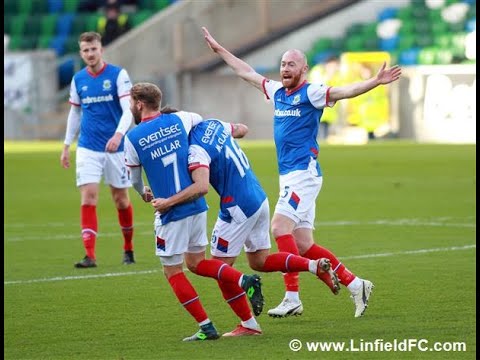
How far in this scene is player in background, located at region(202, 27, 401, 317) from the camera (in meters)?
9.52

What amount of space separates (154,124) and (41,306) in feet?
7.27

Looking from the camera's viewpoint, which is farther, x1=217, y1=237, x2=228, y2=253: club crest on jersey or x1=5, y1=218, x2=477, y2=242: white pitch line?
x1=5, y1=218, x2=477, y2=242: white pitch line

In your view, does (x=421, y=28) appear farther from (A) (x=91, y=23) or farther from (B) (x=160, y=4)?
(A) (x=91, y=23)

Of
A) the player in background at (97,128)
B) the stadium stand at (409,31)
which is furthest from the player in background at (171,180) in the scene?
the stadium stand at (409,31)

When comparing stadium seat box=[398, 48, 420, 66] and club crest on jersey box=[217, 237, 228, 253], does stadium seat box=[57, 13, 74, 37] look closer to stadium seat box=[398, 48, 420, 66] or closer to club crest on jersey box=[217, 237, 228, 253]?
stadium seat box=[398, 48, 420, 66]

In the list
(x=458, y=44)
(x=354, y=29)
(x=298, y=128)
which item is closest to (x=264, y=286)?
(x=298, y=128)

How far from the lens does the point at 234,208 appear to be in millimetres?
8625

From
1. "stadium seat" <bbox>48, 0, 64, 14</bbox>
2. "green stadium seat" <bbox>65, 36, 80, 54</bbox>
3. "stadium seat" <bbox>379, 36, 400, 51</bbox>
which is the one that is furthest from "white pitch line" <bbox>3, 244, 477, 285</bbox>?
"stadium seat" <bbox>48, 0, 64, 14</bbox>

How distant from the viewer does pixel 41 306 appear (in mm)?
9930

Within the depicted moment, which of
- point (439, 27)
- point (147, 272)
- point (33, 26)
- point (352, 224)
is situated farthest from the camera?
point (33, 26)

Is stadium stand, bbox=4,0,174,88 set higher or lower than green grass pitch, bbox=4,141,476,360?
higher

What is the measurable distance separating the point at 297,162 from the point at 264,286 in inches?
61.9

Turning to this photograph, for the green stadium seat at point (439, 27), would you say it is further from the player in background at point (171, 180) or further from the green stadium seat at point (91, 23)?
the player in background at point (171, 180)

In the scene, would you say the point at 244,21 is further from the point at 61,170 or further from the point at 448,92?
the point at 61,170
